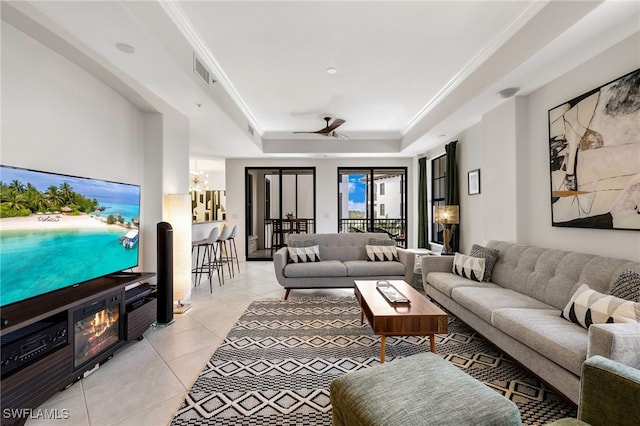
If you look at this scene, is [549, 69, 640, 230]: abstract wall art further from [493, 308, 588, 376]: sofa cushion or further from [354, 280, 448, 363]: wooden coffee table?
[354, 280, 448, 363]: wooden coffee table

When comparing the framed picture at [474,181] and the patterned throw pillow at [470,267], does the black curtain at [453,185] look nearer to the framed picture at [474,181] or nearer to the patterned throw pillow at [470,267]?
the framed picture at [474,181]

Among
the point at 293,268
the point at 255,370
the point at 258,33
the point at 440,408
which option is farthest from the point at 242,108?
the point at 440,408

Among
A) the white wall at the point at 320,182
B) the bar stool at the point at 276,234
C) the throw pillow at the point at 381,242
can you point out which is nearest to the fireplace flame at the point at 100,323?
the throw pillow at the point at 381,242

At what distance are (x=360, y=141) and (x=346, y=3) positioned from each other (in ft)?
14.0

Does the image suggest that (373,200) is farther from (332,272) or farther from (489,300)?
(489,300)

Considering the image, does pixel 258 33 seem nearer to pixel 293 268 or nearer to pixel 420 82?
pixel 420 82

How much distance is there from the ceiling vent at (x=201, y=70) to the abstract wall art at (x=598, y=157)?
364 centimetres

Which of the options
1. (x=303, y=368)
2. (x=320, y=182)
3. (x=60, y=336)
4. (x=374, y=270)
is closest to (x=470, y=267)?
(x=374, y=270)

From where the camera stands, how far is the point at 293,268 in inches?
168

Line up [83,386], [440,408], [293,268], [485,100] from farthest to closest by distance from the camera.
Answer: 1. [293,268]
2. [485,100]
3. [83,386]
4. [440,408]

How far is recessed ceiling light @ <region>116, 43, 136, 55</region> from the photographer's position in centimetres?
231

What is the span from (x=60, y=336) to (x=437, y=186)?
6.13m

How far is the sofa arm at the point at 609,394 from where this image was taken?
114 centimetres

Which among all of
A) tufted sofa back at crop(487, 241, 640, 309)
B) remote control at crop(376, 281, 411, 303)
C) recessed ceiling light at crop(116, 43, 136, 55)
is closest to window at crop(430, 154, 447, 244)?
tufted sofa back at crop(487, 241, 640, 309)
